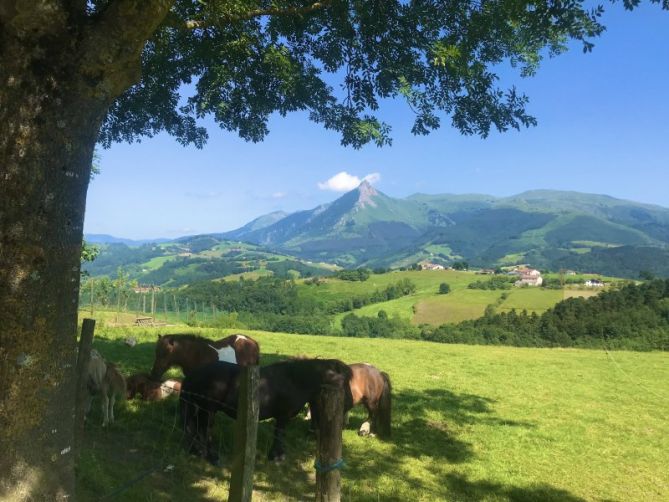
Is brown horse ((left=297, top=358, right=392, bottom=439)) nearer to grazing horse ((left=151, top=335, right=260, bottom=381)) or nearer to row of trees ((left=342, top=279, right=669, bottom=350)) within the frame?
grazing horse ((left=151, top=335, right=260, bottom=381))

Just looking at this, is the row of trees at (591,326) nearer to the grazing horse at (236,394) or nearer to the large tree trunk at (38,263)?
the grazing horse at (236,394)

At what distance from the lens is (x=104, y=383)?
8297 mm

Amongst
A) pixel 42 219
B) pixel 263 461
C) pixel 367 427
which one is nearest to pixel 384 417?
pixel 367 427

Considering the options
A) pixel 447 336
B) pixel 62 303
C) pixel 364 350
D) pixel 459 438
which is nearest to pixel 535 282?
pixel 447 336

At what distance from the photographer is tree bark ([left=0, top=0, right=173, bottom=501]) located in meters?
3.02

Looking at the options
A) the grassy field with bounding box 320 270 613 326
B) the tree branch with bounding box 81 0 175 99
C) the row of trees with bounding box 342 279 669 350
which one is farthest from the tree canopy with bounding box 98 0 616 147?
the grassy field with bounding box 320 270 613 326

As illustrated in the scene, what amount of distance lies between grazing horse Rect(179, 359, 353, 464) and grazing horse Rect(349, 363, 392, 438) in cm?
122

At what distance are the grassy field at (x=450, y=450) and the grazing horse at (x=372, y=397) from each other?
32 centimetres

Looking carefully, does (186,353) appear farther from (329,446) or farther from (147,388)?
(329,446)

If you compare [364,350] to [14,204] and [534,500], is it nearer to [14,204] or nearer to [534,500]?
[534,500]

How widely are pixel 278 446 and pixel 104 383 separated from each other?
334cm

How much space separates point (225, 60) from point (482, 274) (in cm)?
13395

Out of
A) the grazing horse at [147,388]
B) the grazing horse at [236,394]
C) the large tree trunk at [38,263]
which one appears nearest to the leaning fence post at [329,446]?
the large tree trunk at [38,263]

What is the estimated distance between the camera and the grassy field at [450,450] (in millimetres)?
6727
